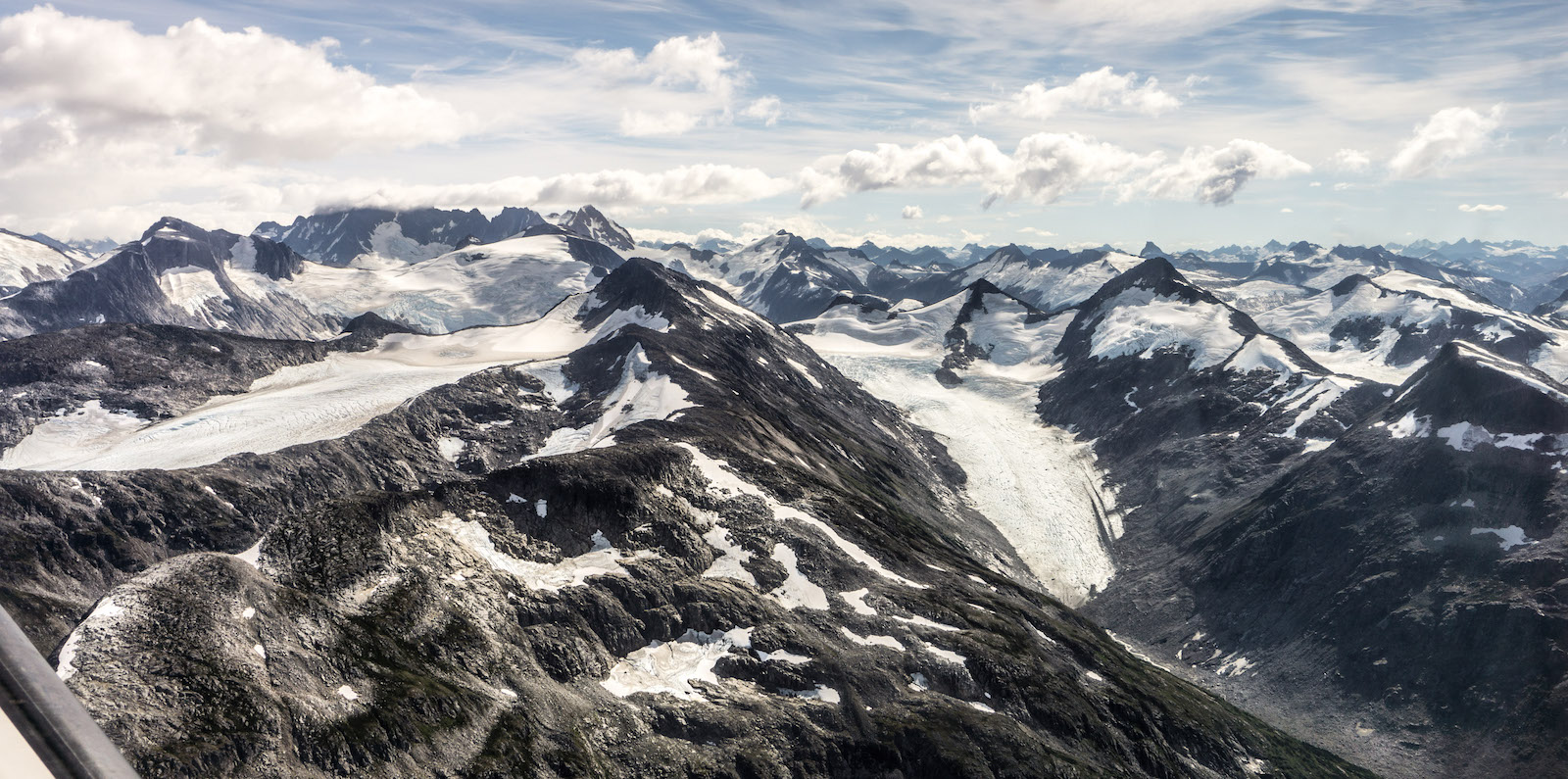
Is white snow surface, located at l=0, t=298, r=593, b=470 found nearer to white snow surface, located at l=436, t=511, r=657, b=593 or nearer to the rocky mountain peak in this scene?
white snow surface, located at l=436, t=511, r=657, b=593

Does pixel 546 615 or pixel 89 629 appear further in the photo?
pixel 546 615

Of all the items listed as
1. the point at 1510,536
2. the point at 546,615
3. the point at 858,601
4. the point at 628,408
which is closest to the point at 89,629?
the point at 546,615

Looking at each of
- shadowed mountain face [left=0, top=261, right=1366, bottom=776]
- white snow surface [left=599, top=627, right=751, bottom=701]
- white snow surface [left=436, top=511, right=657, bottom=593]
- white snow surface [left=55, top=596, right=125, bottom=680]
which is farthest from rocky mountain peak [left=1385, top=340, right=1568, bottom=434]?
white snow surface [left=55, top=596, right=125, bottom=680]

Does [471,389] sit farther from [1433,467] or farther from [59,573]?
[1433,467]

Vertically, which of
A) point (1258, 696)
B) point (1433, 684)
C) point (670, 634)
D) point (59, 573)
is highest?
point (670, 634)

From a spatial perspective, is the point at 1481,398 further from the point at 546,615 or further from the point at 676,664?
the point at 546,615

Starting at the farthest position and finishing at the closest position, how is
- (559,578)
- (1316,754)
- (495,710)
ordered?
(1316,754) < (559,578) < (495,710)

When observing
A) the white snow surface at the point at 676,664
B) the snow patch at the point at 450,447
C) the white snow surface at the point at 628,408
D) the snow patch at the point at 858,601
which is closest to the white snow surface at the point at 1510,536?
the snow patch at the point at 858,601

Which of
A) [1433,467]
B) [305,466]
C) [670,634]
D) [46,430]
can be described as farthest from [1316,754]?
[46,430]

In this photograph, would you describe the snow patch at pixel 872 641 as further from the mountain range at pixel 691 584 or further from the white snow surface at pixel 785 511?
the white snow surface at pixel 785 511
